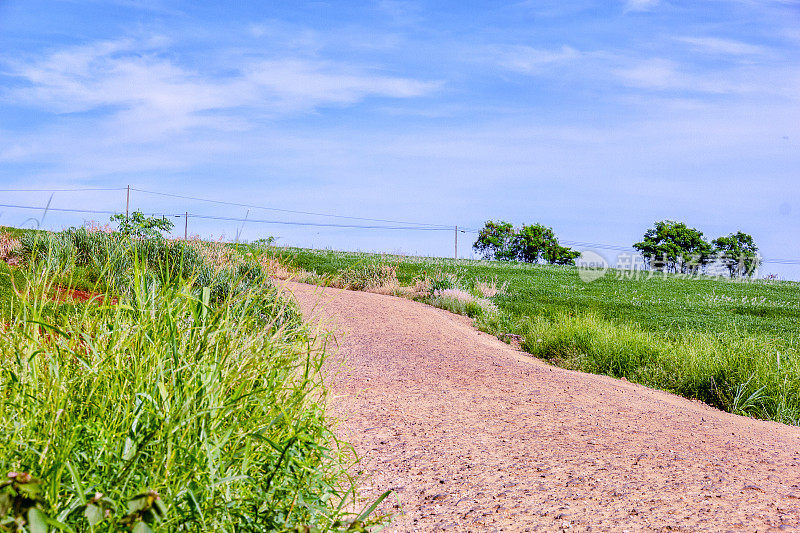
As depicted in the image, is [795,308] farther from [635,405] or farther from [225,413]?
[225,413]

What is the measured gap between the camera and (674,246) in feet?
132

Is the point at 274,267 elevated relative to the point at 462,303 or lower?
elevated

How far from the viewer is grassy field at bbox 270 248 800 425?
653cm

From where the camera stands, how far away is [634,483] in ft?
11.4

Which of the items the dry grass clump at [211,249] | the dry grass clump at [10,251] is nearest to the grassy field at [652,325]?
the dry grass clump at [211,249]

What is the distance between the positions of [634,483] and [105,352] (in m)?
2.92

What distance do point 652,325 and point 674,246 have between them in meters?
31.8

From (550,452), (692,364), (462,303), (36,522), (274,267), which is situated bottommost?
(550,452)

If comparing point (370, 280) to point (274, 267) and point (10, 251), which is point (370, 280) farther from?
point (10, 251)

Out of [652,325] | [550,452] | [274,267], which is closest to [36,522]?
[550,452]

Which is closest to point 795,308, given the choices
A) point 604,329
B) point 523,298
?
point 523,298

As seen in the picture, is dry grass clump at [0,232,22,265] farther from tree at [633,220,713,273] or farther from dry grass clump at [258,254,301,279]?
tree at [633,220,713,273]

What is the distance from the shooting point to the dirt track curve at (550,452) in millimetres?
3090

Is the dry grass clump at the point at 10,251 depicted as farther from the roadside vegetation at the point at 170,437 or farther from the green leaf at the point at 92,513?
the green leaf at the point at 92,513
